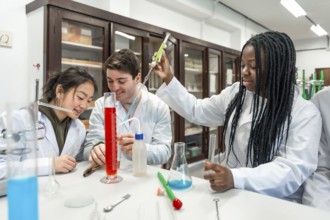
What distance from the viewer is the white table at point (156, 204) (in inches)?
26.0

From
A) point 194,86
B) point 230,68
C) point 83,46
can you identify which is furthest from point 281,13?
point 83,46

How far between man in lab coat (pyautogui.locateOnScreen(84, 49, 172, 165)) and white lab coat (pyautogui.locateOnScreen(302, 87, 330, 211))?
27.0 inches

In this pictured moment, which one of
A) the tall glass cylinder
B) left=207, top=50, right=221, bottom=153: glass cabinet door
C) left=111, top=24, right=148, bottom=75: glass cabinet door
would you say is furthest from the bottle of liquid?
left=207, top=50, right=221, bottom=153: glass cabinet door

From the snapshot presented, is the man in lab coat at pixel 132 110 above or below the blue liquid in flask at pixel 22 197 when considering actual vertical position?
above

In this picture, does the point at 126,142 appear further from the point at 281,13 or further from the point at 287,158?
the point at 281,13

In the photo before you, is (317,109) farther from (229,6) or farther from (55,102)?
(229,6)

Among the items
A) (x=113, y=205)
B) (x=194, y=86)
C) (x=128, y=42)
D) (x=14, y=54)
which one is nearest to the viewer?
(x=113, y=205)

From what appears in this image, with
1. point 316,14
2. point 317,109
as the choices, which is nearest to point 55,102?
point 317,109

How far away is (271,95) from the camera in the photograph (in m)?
1.08

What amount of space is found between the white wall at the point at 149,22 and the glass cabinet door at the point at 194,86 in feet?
1.78

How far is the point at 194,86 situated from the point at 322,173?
2.92m

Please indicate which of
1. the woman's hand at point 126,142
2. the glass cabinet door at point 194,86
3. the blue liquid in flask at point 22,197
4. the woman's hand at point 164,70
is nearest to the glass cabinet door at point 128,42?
the glass cabinet door at point 194,86

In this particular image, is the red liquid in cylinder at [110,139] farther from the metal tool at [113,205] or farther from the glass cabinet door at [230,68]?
the glass cabinet door at [230,68]

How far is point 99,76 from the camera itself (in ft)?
8.26
